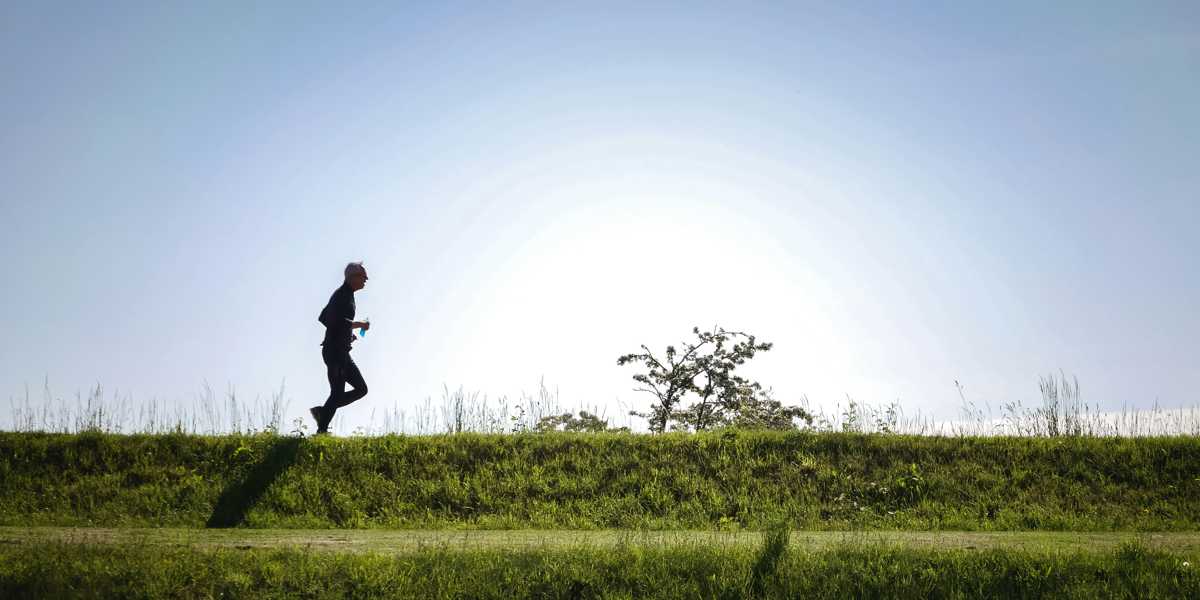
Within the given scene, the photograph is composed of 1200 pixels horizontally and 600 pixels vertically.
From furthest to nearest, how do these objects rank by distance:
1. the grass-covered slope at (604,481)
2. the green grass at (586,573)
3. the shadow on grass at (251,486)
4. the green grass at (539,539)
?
the grass-covered slope at (604,481) < the shadow on grass at (251,486) < the green grass at (539,539) < the green grass at (586,573)

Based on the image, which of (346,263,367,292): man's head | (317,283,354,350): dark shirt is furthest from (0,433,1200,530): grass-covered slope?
(346,263,367,292): man's head

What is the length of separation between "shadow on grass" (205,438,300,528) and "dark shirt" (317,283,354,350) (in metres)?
1.82

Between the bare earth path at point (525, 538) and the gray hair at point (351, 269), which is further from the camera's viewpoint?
the gray hair at point (351, 269)

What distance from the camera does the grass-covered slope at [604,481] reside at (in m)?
Result: 15.3

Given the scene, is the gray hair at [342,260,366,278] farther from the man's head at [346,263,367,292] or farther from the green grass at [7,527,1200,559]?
the green grass at [7,527,1200,559]

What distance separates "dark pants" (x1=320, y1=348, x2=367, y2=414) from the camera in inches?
680

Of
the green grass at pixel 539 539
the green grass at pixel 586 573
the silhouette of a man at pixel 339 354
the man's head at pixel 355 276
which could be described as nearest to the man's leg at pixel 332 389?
the silhouette of a man at pixel 339 354

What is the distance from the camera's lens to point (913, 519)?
15375 millimetres

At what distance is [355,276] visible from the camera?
57.8 ft

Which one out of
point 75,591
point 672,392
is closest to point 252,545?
point 75,591

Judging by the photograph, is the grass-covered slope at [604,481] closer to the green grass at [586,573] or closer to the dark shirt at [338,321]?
the dark shirt at [338,321]

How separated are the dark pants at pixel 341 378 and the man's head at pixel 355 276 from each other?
121 cm

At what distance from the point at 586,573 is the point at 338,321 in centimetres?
821

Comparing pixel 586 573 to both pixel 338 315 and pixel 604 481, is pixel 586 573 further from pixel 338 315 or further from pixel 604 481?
pixel 338 315
